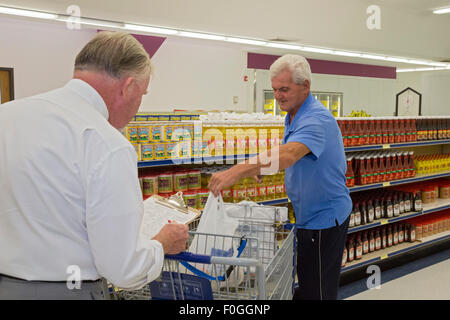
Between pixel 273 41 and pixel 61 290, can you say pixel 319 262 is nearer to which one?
pixel 61 290

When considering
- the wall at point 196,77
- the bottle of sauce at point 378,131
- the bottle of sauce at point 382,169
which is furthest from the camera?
the wall at point 196,77

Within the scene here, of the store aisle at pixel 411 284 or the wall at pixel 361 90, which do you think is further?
the wall at pixel 361 90

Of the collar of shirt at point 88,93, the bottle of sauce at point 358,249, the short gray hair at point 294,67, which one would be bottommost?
the bottle of sauce at point 358,249

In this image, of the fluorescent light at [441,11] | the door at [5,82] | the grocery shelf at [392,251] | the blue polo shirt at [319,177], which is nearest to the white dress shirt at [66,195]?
the blue polo shirt at [319,177]

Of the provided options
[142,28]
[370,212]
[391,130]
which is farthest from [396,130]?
[142,28]

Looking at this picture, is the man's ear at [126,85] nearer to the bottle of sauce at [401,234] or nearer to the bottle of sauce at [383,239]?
the bottle of sauce at [383,239]

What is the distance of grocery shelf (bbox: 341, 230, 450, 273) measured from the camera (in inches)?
181

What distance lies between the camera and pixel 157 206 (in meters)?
1.92

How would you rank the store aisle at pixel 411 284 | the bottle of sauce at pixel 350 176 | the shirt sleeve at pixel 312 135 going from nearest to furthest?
the shirt sleeve at pixel 312 135 < the store aisle at pixel 411 284 < the bottle of sauce at pixel 350 176

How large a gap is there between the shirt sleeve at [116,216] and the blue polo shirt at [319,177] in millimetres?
1369

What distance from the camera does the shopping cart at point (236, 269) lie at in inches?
57.9

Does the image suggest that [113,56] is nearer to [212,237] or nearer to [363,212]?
[212,237]

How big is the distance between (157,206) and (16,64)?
6.17m
